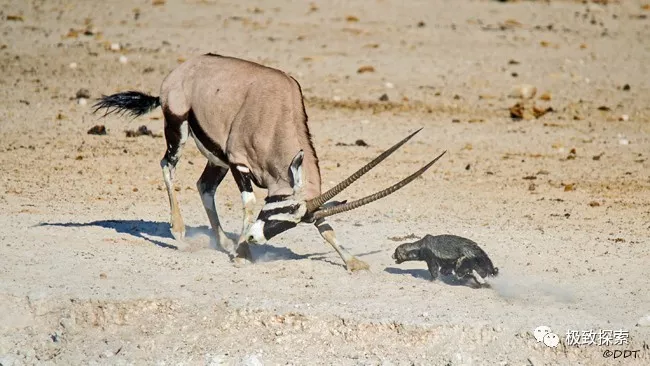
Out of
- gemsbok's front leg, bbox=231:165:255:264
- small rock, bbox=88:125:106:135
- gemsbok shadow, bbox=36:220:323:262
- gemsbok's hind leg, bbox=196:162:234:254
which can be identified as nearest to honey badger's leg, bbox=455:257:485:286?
gemsbok shadow, bbox=36:220:323:262

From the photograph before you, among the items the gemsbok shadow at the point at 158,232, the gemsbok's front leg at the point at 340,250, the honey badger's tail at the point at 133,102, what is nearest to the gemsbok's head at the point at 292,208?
the gemsbok's front leg at the point at 340,250

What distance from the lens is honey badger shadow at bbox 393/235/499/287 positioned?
8.80m

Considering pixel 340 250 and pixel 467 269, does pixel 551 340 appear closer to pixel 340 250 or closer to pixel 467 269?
pixel 467 269

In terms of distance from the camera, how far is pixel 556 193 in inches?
501

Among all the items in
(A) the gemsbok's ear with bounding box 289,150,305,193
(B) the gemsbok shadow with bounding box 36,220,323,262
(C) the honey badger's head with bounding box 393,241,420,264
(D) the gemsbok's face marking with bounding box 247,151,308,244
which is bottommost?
(B) the gemsbok shadow with bounding box 36,220,323,262

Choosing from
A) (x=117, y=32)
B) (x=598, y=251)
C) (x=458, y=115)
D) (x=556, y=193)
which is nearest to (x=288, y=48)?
(x=117, y=32)

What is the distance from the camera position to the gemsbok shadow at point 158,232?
1002 centimetres

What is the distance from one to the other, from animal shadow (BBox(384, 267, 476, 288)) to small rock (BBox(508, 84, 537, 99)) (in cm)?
859

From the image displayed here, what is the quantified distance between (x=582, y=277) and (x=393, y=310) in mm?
1862

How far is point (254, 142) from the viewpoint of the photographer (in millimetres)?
9367

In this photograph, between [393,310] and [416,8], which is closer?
[393,310]

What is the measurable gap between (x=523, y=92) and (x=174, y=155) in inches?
332

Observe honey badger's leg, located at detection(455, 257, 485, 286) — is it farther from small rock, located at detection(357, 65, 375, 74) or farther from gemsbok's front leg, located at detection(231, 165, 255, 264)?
small rock, located at detection(357, 65, 375, 74)

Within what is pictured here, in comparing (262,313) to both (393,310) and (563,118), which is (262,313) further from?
(563,118)
